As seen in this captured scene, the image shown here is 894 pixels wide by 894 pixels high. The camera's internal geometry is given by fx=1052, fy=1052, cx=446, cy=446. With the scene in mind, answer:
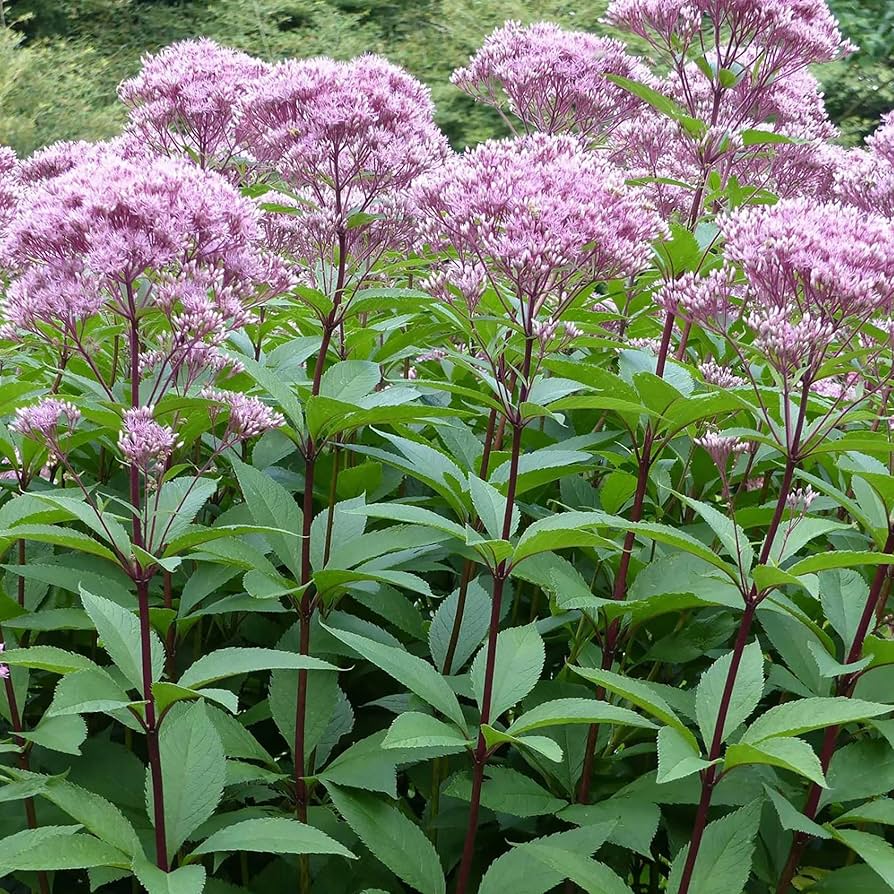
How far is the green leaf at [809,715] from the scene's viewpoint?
79.0 inches

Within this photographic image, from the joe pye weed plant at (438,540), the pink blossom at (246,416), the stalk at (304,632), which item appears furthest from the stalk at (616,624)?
the pink blossom at (246,416)

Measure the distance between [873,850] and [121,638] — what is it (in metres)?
1.66

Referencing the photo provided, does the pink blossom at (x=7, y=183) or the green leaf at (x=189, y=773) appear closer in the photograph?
the green leaf at (x=189, y=773)

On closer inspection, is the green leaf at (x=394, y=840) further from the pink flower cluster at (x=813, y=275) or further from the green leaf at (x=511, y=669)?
the pink flower cluster at (x=813, y=275)

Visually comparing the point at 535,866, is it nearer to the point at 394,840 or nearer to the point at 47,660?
the point at 394,840

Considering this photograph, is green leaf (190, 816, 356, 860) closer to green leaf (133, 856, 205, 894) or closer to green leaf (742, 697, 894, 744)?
green leaf (133, 856, 205, 894)

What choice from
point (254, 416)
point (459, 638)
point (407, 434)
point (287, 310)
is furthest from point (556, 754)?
point (287, 310)

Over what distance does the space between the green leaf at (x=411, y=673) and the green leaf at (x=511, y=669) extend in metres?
0.08

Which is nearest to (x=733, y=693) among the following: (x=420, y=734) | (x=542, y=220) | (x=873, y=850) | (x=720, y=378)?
(x=873, y=850)

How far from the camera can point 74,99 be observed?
22.1 m

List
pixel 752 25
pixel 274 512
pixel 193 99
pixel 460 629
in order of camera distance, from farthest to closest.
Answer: pixel 193 99, pixel 752 25, pixel 460 629, pixel 274 512

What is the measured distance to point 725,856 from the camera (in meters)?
2.25

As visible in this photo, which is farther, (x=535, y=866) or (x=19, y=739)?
(x=19, y=739)

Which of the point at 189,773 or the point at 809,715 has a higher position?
the point at 809,715
